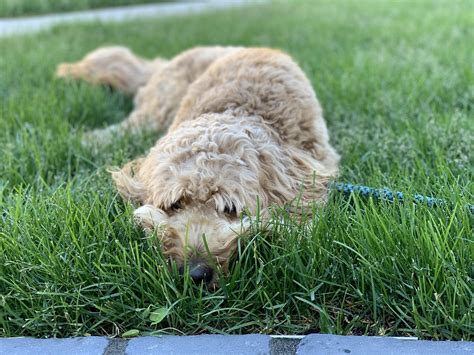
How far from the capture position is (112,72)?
5.74 m

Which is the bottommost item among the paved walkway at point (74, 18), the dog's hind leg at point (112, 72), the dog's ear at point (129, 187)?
the paved walkway at point (74, 18)

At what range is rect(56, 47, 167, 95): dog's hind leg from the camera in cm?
571

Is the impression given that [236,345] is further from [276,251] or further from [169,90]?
[169,90]

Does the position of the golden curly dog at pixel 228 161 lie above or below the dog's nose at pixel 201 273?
above

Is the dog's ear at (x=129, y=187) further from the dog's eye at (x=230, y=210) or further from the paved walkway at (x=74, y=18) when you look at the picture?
the paved walkway at (x=74, y=18)

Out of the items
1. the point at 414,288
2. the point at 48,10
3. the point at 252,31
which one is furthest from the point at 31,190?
the point at 48,10

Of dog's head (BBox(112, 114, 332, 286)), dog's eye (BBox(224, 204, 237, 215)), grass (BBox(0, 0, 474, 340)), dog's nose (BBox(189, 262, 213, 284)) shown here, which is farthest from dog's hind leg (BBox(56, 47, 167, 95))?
dog's nose (BBox(189, 262, 213, 284))

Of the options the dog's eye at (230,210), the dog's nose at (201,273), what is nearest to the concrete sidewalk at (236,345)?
the dog's nose at (201,273)

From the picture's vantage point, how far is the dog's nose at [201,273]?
238 cm

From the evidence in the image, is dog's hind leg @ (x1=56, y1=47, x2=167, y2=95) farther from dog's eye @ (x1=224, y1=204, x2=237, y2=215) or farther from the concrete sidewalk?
the concrete sidewalk

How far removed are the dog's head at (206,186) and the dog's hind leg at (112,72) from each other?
280 cm

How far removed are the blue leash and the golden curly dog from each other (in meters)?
0.12

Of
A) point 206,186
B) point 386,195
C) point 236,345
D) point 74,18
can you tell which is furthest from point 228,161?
point 74,18

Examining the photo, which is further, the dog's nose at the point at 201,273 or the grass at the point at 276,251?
the dog's nose at the point at 201,273
